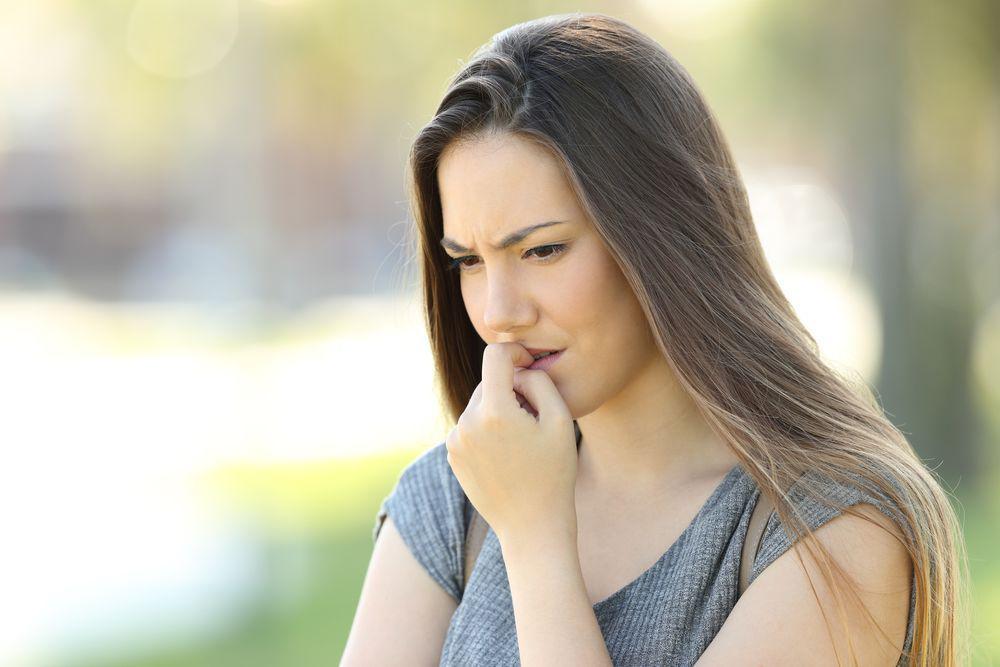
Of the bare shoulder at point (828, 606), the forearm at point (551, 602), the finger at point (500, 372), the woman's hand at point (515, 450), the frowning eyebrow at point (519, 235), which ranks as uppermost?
the frowning eyebrow at point (519, 235)

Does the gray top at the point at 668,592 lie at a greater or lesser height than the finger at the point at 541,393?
lesser

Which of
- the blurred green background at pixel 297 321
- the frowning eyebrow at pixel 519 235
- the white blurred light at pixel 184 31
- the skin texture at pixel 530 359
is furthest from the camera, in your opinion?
the white blurred light at pixel 184 31

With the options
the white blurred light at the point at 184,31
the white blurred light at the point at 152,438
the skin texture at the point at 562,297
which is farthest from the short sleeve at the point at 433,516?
the white blurred light at the point at 184,31

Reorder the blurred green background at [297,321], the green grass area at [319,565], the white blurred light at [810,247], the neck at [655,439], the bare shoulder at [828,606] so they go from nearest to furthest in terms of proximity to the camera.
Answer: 1. the bare shoulder at [828,606]
2. the neck at [655,439]
3. the green grass area at [319,565]
4. the blurred green background at [297,321]
5. the white blurred light at [810,247]

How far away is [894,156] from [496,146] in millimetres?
5023

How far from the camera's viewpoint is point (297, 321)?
1445cm

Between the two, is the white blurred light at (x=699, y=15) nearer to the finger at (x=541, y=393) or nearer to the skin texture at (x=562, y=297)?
the skin texture at (x=562, y=297)

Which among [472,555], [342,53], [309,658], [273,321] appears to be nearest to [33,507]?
[273,321]

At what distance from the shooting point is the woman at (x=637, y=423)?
6.27 ft

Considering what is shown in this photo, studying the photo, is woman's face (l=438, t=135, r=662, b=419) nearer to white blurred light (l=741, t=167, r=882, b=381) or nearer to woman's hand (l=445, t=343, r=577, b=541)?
woman's hand (l=445, t=343, r=577, b=541)

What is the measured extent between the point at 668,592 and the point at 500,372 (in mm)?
488

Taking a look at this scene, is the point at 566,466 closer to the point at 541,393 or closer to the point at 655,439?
the point at 541,393

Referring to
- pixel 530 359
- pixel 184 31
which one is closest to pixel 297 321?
pixel 184 31

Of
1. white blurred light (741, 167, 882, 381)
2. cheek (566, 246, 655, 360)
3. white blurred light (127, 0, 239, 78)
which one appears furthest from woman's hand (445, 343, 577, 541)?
white blurred light (741, 167, 882, 381)
